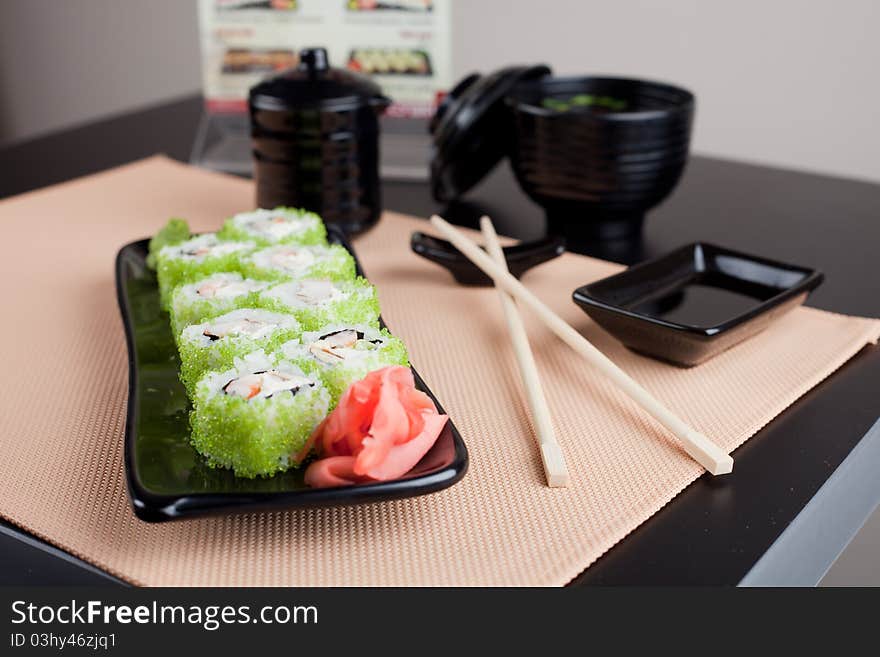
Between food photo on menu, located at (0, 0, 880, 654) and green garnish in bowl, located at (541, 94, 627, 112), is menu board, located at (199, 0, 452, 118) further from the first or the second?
green garnish in bowl, located at (541, 94, 627, 112)

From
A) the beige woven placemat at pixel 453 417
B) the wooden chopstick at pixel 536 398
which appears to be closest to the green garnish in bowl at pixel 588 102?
the beige woven placemat at pixel 453 417

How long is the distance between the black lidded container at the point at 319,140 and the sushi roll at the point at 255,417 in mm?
657

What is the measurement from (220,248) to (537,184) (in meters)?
0.52

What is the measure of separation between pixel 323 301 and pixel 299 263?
5.5 inches

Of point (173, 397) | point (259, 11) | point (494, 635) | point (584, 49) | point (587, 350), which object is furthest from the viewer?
point (584, 49)

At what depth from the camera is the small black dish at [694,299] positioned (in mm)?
988

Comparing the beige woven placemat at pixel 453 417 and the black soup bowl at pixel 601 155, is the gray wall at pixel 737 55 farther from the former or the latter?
the beige woven placemat at pixel 453 417

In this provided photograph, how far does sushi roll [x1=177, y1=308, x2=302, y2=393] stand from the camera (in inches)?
33.4

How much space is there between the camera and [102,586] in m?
0.69

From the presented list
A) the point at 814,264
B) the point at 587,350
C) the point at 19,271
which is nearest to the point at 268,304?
the point at 587,350

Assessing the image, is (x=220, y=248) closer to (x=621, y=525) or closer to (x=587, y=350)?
(x=587, y=350)

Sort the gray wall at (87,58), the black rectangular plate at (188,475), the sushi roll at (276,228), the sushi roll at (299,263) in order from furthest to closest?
the gray wall at (87,58), the sushi roll at (276,228), the sushi roll at (299,263), the black rectangular plate at (188,475)

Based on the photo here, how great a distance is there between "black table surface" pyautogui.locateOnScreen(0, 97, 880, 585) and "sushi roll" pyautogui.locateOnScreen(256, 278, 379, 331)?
0.32 metres

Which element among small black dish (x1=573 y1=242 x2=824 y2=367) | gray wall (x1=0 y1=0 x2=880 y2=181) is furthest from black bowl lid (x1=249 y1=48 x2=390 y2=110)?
gray wall (x1=0 y1=0 x2=880 y2=181)
